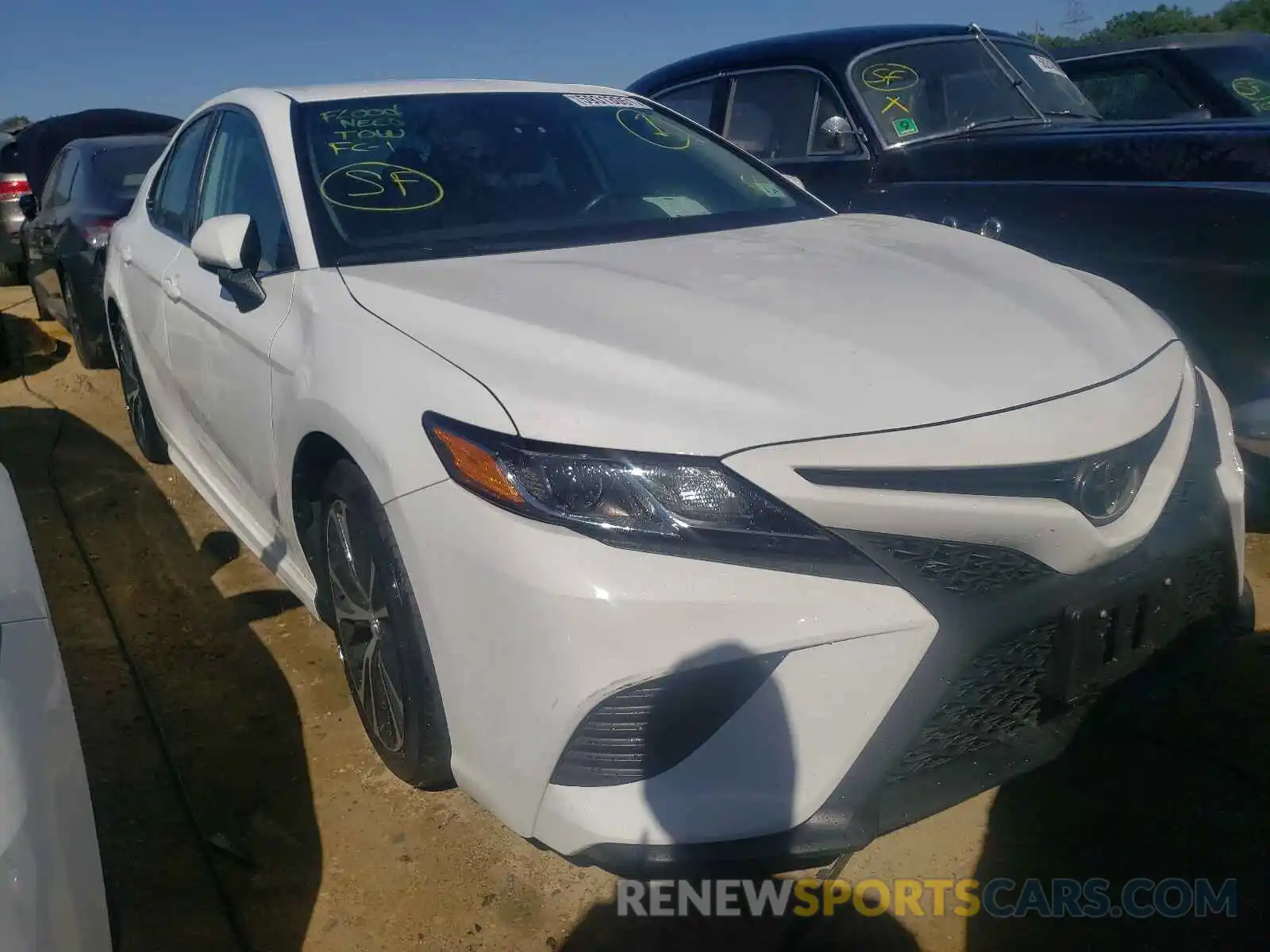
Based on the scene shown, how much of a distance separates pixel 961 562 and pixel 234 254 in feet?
6.08

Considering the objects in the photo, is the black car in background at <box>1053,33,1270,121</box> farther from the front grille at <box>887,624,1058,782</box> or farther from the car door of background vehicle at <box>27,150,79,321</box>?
the car door of background vehicle at <box>27,150,79,321</box>

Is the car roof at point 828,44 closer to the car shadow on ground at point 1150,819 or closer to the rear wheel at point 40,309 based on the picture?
the car shadow on ground at point 1150,819

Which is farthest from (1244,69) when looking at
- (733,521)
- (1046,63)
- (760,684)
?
(760,684)

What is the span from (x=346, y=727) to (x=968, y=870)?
1.57 m

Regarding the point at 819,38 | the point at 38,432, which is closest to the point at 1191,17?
the point at 819,38

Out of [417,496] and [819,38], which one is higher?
[819,38]

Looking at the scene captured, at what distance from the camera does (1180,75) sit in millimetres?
6117

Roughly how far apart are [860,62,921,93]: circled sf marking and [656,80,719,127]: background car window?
0.87 metres

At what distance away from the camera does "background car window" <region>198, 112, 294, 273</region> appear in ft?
8.90

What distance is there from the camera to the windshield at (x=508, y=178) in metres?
2.65

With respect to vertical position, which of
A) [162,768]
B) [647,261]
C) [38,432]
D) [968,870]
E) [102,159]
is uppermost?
[647,261]

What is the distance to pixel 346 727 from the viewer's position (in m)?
2.78

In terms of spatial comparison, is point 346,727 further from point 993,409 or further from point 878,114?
point 878,114

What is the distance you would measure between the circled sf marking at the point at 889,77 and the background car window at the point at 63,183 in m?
4.98
